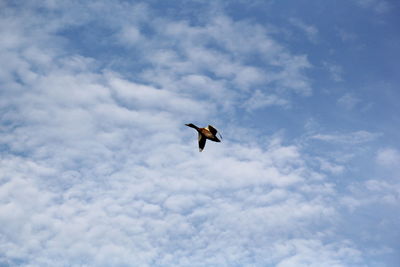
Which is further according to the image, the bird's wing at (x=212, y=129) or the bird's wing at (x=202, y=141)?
the bird's wing at (x=202, y=141)

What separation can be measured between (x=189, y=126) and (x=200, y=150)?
2.83m

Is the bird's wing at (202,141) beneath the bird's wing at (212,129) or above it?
Answer: beneath

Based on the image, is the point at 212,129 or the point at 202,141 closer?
the point at 212,129

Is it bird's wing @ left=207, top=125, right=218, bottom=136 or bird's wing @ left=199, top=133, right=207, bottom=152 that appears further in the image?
bird's wing @ left=199, top=133, right=207, bottom=152

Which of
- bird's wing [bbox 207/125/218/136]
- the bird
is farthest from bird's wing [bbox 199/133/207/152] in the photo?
bird's wing [bbox 207/125/218/136]

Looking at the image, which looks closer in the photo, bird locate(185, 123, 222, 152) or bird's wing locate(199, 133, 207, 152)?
bird locate(185, 123, 222, 152)

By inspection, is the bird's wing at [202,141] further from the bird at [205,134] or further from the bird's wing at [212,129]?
the bird's wing at [212,129]

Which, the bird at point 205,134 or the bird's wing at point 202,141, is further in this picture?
the bird's wing at point 202,141

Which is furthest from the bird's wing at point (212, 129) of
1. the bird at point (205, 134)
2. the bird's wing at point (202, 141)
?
the bird's wing at point (202, 141)

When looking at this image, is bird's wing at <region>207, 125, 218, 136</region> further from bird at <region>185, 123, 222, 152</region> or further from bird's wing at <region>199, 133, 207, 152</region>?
bird's wing at <region>199, 133, 207, 152</region>

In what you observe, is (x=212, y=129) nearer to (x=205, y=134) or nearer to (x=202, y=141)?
(x=205, y=134)

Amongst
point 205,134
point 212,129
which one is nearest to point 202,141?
point 205,134

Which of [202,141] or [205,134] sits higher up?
[205,134]

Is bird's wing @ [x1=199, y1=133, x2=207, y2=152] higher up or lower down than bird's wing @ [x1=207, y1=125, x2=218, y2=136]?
lower down
